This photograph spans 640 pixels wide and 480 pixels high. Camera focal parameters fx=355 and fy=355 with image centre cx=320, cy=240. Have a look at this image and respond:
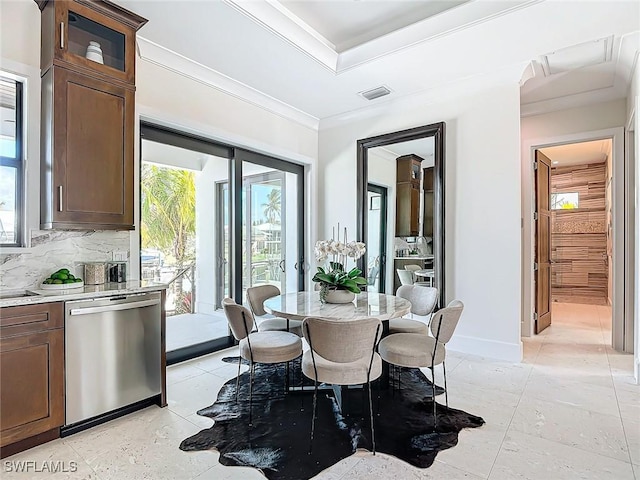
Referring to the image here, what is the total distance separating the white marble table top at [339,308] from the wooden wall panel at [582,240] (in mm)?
6483

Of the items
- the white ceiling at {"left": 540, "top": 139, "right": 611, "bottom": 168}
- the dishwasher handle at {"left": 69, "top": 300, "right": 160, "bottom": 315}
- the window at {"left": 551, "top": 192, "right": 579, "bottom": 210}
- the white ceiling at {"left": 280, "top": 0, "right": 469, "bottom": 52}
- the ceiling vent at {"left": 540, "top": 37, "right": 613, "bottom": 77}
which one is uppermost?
the white ceiling at {"left": 280, "top": 0, "right": 469, "bottom": 52}

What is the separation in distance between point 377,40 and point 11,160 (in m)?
3.21

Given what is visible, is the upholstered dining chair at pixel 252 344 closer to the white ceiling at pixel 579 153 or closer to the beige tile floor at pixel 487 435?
the beige tile floor at pixel 487 435

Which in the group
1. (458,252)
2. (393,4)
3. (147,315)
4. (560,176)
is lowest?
(147,315)

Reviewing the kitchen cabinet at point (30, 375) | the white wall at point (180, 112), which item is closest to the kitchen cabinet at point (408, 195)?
the white wall at point (180, 112)

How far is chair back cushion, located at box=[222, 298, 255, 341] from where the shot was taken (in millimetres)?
2498

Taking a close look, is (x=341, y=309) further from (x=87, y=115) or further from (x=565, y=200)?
(x=565, y=200)

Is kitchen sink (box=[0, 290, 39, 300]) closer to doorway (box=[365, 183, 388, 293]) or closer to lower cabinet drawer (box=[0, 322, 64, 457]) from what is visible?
lower cabinet drawer (box=[0, 322, 64, 457])

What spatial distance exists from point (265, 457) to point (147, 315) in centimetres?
136

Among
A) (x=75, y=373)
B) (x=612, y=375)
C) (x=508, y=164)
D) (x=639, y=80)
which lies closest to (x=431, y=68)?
(x=508, y=164)

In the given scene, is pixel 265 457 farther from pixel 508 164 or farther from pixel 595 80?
pixel 595 80

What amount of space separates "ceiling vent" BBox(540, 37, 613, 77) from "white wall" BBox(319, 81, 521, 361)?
38 centimetres

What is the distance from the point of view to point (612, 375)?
3336 millimetres

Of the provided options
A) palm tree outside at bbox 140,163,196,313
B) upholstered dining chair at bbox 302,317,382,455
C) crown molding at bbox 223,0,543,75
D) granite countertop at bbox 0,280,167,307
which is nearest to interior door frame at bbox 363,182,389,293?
crown molding at bbox 223,0,543,75
